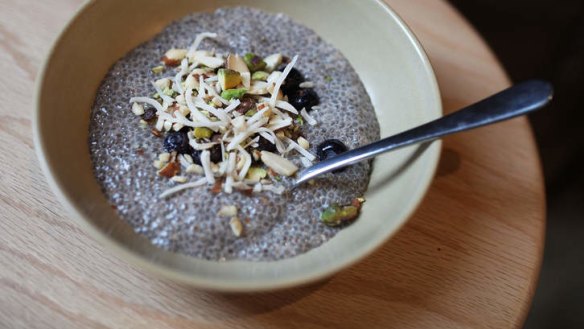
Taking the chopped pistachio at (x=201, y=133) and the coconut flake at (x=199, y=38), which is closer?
the chopped pistachio at (x=201, y=133)

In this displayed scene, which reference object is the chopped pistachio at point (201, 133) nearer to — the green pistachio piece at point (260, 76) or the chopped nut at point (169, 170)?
the chopped nut at point (169, 170)

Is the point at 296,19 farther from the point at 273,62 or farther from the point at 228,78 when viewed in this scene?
the point at 228,78

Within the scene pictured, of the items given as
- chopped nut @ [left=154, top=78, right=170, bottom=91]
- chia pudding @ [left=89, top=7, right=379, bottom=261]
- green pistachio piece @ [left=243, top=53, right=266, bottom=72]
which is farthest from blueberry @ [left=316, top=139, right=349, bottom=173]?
chopped nut @ [left=154, top=78, right=170, bottom=91]

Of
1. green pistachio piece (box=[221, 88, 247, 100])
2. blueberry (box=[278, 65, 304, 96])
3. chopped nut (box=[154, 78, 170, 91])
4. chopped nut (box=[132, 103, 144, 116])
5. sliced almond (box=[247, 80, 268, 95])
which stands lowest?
chopped nut (box=[132, 103, 144, 116])

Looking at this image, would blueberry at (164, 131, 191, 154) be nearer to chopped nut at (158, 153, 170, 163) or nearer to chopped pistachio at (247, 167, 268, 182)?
chopped nut at (158, 153, 170, 163)

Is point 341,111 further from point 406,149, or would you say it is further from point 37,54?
point 37,54

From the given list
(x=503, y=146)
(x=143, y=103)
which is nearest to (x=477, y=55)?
(x=503, y=146)

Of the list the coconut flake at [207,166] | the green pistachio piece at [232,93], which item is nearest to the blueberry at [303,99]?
the green pistachio piece at [232,93]

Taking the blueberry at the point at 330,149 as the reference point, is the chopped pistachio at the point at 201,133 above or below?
below
